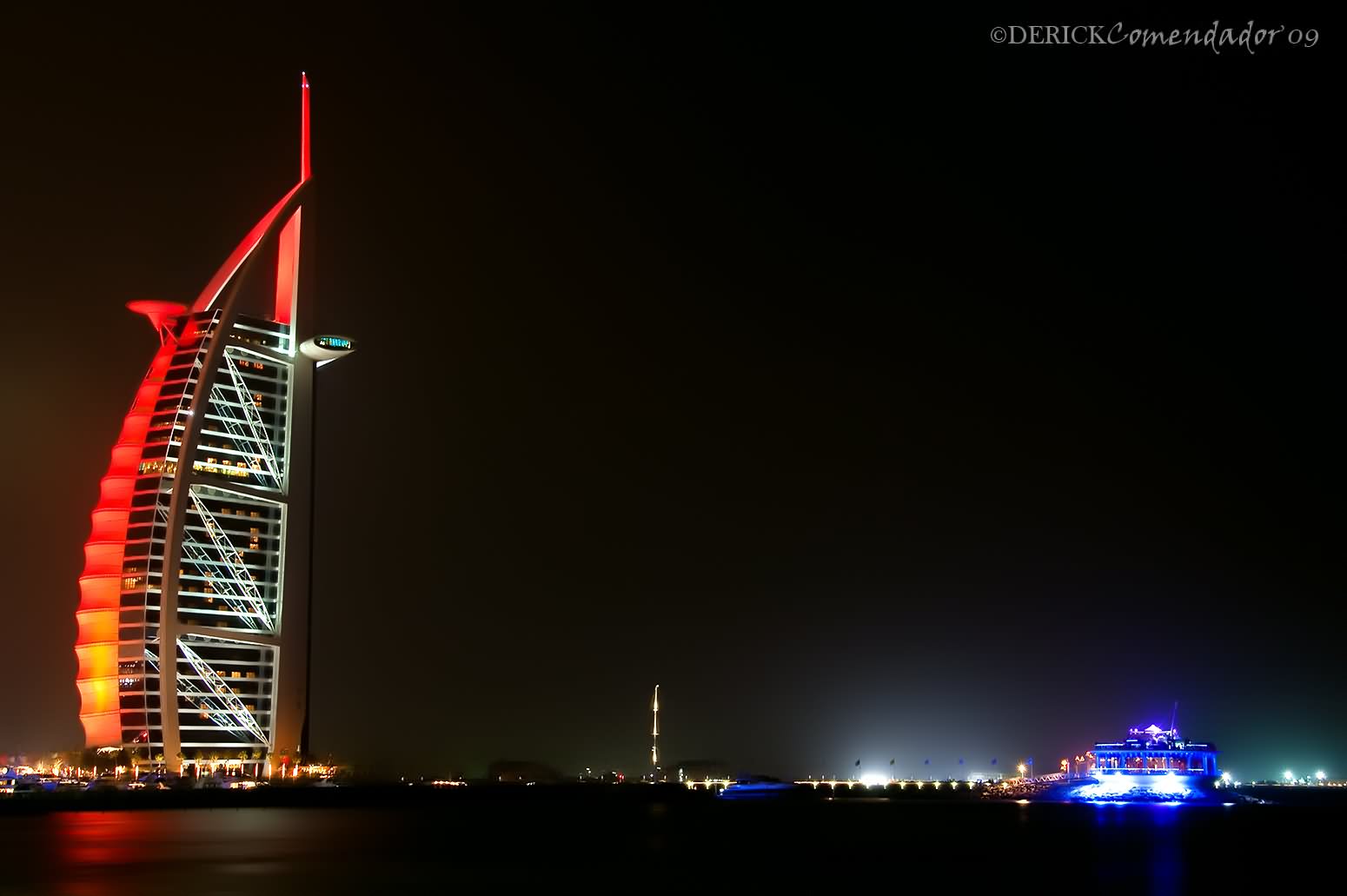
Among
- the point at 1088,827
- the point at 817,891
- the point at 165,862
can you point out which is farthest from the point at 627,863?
the point at 1088,827

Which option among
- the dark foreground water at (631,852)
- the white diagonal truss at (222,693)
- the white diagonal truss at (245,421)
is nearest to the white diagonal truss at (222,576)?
the white diagonal truss at (222,693)

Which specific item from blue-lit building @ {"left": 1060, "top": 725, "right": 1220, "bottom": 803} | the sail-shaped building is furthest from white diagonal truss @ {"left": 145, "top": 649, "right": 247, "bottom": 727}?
blue-lit building @ {"left": 1060, "top": 725, "right": 1220, "bottom": 803}

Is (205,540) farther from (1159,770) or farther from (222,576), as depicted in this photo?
(1159,770)

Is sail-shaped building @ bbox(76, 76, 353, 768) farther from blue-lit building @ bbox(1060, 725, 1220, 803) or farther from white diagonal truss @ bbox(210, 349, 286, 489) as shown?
blue-lit building @ bbox(1060, 725, 1220, 803)

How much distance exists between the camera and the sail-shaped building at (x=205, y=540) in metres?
124

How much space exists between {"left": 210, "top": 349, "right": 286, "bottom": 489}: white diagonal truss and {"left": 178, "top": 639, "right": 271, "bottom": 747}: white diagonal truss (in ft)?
55.3

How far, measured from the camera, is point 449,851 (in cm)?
6619

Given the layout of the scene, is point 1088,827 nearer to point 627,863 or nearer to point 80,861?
point 627,863

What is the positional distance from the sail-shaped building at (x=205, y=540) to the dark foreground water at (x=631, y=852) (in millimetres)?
21075

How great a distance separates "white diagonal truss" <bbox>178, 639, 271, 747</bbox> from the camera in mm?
126750

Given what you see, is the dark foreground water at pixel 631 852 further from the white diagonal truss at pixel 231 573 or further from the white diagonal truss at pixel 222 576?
the white diagonal truss at pixel 231 573

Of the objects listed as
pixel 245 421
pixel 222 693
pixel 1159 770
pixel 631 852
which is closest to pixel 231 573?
pixel 222 693

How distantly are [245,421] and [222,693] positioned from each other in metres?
23.8

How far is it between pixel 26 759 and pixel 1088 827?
126 metres
